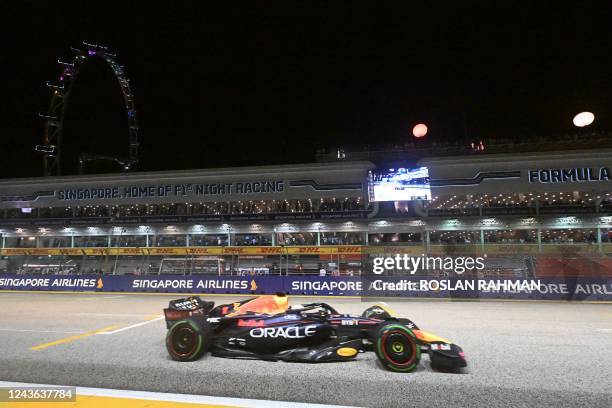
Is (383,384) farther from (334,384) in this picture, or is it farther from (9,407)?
(9,407)

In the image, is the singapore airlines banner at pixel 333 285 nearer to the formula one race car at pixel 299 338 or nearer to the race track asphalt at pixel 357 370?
the race track asphalt at pixel 357 370

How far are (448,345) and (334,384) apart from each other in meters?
1.59

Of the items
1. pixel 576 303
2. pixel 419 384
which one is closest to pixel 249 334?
pixel 419 384

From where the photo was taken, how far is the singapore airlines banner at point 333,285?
1365 cm

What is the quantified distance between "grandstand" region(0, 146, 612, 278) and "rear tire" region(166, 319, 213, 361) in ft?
45.8

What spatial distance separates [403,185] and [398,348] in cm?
2318

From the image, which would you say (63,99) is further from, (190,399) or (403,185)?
(190,399)

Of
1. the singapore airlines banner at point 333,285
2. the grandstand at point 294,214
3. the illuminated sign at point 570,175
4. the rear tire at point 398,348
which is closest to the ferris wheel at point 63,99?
the grandstand at point 294,214

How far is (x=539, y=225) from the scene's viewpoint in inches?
1017

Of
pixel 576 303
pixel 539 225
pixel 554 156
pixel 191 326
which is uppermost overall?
pixel 554 156

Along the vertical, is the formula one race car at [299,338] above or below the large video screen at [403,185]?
below

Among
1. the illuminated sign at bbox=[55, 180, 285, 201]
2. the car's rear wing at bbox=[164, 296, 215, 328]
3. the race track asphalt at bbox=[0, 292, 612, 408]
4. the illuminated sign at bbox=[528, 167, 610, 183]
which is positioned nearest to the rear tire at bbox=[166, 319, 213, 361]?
the race track asphalt at bbox=[0, 292, 612, 408]

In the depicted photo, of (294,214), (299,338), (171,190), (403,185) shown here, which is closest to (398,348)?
(299,338)

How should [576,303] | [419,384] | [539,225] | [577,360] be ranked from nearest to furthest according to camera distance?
[419,384]
[577,360]
[576,303]
[539,225]
